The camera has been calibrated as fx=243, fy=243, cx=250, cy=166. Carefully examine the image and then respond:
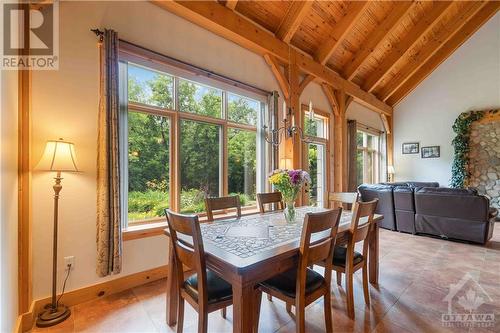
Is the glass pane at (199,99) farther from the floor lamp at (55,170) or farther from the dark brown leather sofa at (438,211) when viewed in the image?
the dark brown leather sofa at (438,211)

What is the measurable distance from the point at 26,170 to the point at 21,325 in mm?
1215

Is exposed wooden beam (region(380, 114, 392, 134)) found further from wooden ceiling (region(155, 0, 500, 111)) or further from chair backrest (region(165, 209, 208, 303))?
chair backrest (region(165, 209, 208, 303))

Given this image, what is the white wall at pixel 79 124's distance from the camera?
2.13 meters

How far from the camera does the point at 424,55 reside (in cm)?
618

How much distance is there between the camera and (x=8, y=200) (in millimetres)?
1642

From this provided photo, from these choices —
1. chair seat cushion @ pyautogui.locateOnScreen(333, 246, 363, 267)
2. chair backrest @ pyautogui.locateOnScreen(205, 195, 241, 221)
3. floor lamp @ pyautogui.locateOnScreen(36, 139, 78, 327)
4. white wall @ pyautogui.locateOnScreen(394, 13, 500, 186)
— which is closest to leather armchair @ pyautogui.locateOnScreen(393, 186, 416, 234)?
chair seat cushion @ pyautogui.locateOnScreen(333, 246, 363, 267)

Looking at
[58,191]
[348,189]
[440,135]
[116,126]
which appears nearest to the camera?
[58,191]

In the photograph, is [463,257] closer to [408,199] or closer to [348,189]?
[408,199]

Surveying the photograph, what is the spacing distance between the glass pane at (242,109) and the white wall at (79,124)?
1.23m

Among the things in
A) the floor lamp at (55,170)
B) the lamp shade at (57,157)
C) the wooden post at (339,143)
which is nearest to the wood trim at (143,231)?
the floor lamp at (55,170)

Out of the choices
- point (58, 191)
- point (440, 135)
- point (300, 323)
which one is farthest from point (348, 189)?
point (58, 191)

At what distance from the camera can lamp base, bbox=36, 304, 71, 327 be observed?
197 centimetres

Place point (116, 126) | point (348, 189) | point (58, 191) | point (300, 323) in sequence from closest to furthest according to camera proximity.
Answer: point (300, 323) < point (58, 191) < point (116, 126) < point (348, 189)

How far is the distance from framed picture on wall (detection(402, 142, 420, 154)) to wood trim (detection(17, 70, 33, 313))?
9090mm
